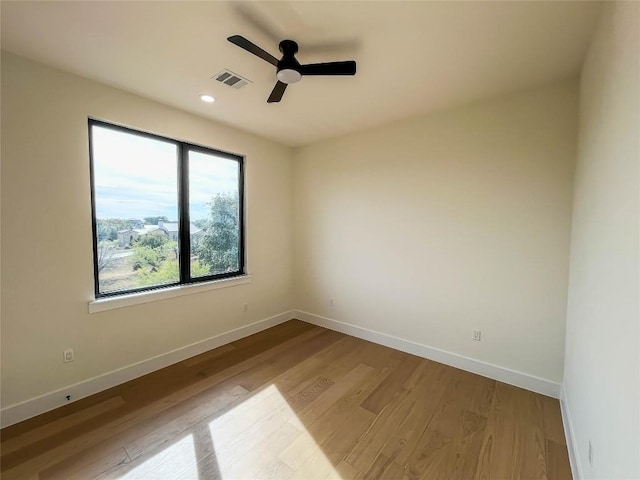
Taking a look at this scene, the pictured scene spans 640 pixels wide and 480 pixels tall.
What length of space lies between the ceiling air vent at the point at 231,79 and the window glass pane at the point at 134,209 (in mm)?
1037

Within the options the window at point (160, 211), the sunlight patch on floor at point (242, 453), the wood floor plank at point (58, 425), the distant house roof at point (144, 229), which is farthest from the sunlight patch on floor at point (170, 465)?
the distant house roof at point (144, 229)

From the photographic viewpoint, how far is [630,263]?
100 centimetres

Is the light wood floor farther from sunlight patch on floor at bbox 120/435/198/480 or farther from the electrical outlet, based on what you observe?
the electrical outlet

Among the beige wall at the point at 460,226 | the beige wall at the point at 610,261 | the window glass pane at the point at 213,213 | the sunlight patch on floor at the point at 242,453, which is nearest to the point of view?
the beige wall at the point at 610,261

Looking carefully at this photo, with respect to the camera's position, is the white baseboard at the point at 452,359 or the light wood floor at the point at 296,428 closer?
the light wood floor at the point at 296,428

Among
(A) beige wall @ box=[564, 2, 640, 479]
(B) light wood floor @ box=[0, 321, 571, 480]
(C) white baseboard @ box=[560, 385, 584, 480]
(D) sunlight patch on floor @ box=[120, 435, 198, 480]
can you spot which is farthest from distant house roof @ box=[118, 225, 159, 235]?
(C) white baseboard @ box=[560, 385, 584, 480]

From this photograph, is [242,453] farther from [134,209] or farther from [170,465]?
[134,209]

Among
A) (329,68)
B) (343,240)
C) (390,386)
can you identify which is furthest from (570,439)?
(329,68)

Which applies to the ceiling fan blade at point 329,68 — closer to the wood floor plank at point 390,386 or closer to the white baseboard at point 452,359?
the wood floor plank at point 390,386

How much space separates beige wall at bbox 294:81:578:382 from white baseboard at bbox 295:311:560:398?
0.06 meters

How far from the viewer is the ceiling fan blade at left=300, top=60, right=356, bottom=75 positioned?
177 cm

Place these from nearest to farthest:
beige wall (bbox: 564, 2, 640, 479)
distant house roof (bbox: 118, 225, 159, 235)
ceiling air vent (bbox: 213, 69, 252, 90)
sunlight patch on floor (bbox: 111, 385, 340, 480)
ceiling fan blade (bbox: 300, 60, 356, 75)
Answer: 1. beige wall (bbox: 564, 2, 640, 479)
2. sunlight patch on floor (bbox: 111, 385, 340, 480)
3. ceiling fan blade (bbox: 300, 60, 356, 75)
4. ceiling air vent (bbox: 213, 69, 252, 90)
5. distant house roof (bbox: 118, 225, 159, 235)

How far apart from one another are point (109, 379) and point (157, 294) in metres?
0.79

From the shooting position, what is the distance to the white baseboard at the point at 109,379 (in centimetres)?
201
